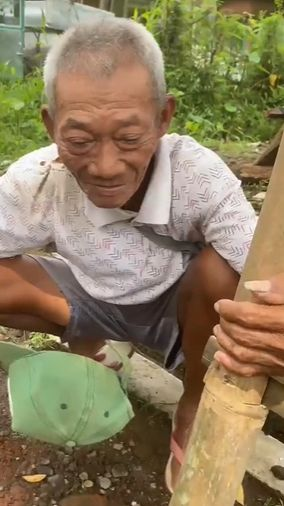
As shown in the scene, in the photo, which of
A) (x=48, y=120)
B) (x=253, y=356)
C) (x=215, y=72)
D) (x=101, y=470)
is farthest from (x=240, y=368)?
(x=215, y=72)

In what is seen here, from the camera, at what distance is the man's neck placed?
1.89 metres

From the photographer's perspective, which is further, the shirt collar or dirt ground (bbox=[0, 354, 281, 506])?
dirt ground (bbox=[0, 354, 281, 506])

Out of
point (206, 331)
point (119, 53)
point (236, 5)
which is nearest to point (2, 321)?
point (206, 331)

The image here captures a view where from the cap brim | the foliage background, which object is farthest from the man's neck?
the foliage background

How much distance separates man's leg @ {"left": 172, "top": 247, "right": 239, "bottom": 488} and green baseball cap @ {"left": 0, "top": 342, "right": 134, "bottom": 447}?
0.16m

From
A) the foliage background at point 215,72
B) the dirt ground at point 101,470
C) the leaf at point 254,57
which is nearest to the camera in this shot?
the dirt ground at point 101,470

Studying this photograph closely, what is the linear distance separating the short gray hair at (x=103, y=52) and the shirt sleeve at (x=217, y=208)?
202 millimetres

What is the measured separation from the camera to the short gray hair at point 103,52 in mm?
1651

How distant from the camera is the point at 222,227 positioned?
1801mm

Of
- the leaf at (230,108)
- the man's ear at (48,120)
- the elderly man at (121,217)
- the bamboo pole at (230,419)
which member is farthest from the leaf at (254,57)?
the bamboo pole at (230,419)

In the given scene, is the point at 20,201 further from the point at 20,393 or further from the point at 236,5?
the point at 236,5

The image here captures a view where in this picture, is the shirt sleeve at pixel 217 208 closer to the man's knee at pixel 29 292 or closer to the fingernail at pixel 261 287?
the man's knee at pixel 29 292

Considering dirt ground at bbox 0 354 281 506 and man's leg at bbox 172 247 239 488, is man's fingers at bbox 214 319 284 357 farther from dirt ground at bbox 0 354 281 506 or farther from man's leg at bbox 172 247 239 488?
dirt ground at bbox 0 354 281 506

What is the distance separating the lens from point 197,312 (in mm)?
1858
